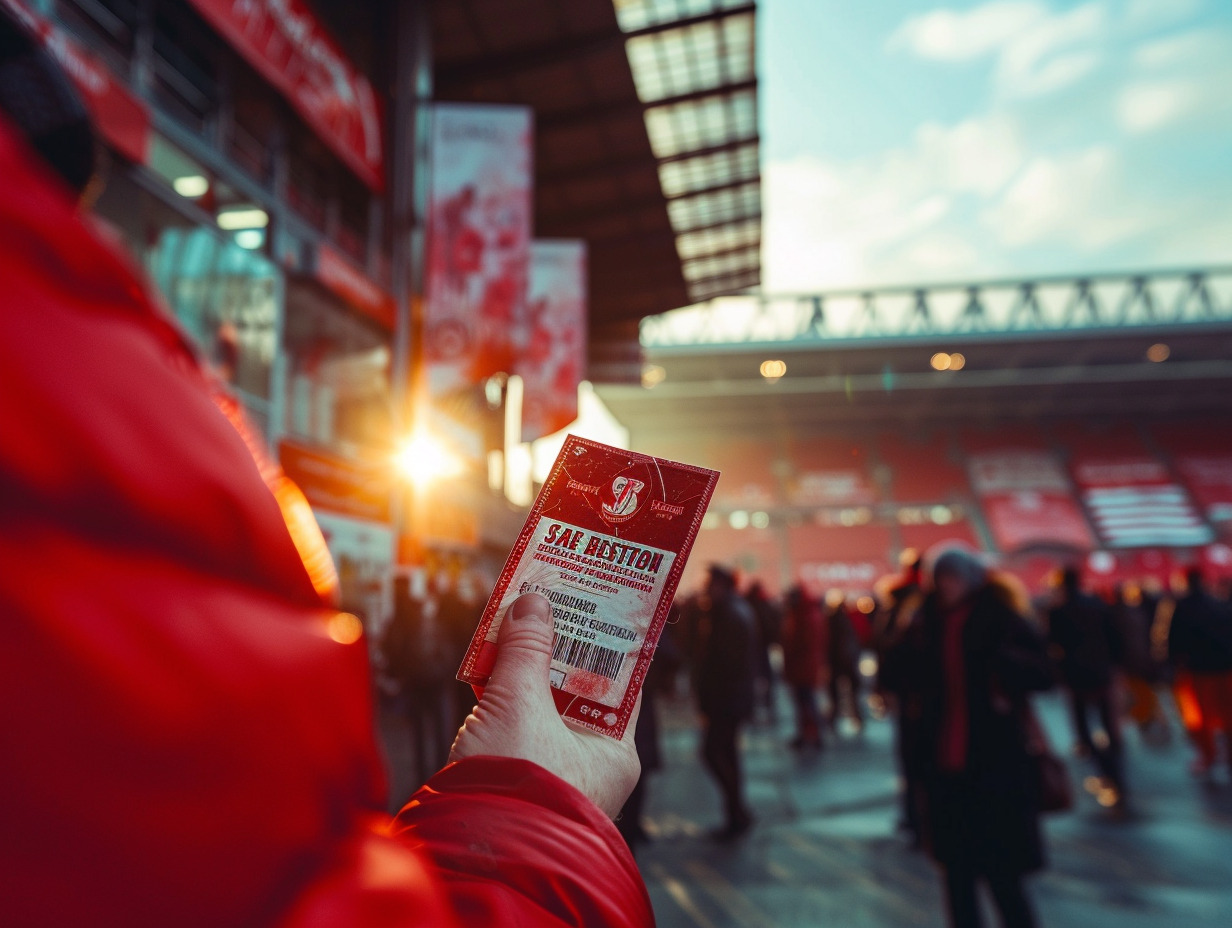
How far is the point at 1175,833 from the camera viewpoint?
5684mm

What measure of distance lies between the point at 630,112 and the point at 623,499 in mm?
15404

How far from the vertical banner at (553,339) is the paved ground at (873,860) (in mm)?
5481

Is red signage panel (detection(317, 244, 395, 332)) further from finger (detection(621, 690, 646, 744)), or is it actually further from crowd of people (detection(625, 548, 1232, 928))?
finger (detection(621, 690, 646, 744))

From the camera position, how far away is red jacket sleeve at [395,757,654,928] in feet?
2.24

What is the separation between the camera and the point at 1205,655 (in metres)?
7.52

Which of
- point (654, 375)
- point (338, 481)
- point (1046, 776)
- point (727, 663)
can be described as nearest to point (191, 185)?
point (338, 481)

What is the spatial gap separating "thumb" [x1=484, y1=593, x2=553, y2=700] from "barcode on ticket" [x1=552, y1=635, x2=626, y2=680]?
2 cm

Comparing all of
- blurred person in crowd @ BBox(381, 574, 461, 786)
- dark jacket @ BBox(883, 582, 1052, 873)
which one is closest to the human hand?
dark jacket @ BBox(883, 582, 1052, 873)

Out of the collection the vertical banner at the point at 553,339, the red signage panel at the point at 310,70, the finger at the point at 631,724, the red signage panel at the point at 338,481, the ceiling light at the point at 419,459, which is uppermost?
the red signage panel at the point at 310,70

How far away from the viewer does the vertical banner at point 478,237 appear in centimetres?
937

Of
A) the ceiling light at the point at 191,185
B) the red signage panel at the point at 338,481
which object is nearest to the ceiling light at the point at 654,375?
the red signage panel at the point at 338,481

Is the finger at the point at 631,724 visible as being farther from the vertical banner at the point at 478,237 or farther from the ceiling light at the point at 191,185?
the ceiling light at the point at 191,185

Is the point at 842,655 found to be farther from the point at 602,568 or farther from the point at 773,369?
the point at 773,369

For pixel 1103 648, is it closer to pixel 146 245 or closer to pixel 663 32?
pixel 146 245
